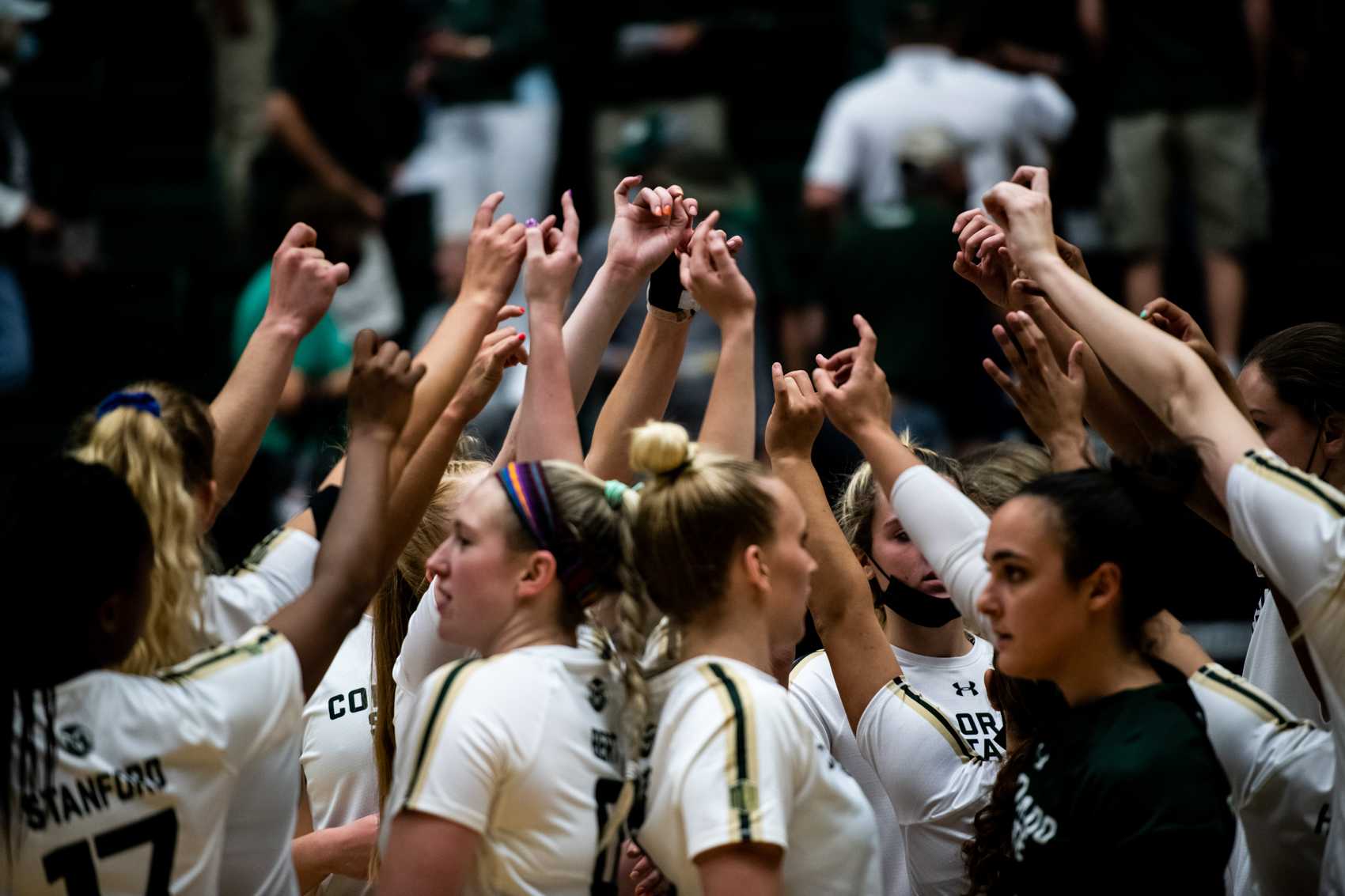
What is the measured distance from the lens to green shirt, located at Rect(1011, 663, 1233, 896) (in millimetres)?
2342

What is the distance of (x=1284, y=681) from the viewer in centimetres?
321

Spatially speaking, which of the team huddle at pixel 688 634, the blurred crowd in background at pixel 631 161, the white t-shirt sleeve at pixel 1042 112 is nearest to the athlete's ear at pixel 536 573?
the team huddle at pixel 688 634

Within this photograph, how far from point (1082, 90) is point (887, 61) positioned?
976mm

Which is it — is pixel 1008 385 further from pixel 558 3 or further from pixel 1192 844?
pixel 558 3

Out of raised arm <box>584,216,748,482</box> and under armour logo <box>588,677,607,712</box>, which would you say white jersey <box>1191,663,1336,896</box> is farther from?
raised arm <box>584,216,748,482</box>


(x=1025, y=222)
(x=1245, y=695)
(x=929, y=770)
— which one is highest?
(x=1025, y=222)

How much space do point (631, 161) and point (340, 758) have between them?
4150 mm

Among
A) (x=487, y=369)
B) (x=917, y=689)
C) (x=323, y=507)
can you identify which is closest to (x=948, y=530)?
(x=917, y=689)

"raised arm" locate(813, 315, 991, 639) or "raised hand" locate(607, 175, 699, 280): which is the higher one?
"raised hand" locate(607, 175, 699, 280)

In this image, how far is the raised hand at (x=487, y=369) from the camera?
3078mm

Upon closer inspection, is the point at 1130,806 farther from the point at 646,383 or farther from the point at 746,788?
the point at 646,383

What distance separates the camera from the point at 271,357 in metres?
3.10

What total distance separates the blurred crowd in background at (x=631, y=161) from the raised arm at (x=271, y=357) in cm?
271

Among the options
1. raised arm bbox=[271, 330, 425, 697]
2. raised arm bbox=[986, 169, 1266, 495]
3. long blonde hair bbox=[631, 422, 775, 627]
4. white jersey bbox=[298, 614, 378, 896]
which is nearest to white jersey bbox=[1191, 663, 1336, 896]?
raised arm bbox=[986, 169, 1266, 495]
